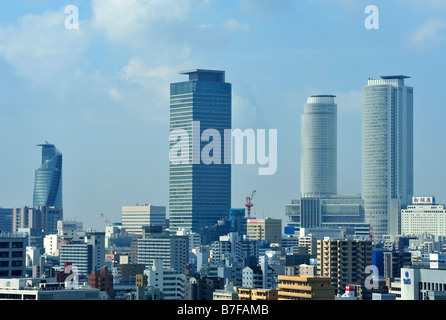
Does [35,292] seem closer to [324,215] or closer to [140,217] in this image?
[140,217]

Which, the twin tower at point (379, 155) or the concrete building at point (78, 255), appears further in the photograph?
the twin tower at point (379, 155)

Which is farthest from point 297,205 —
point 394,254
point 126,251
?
point 394,254

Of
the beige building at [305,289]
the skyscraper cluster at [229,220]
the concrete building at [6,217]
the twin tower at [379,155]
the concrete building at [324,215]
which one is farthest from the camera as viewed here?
the twin tower at [379,155]

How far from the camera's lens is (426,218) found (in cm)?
9162

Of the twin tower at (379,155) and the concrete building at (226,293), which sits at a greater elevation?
the twin tower at (379,155)

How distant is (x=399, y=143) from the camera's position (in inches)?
4092

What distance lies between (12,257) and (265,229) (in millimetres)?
56925

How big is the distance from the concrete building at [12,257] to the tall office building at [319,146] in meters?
68.9

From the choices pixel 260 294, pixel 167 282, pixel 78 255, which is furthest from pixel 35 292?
pixel 78 255

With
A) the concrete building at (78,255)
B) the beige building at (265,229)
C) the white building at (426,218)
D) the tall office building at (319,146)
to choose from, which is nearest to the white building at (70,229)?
the concrete building at (78,255)

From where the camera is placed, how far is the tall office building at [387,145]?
102938 millimetres

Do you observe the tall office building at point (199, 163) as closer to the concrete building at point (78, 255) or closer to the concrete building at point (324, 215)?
the concrete building at point (324, 215)
